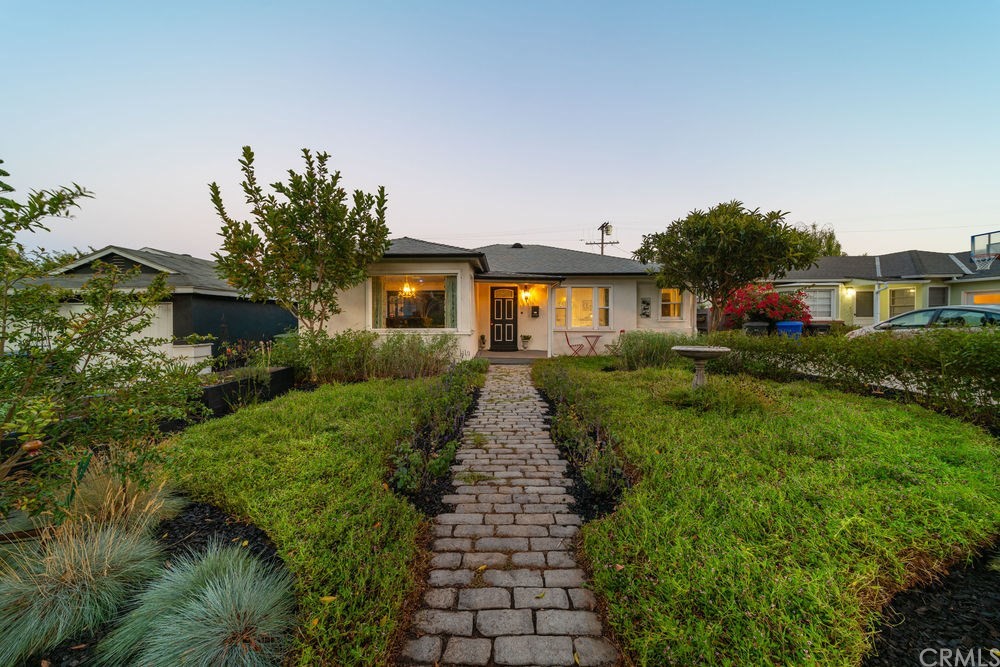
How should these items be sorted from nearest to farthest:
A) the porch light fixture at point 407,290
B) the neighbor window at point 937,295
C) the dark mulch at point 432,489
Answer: the dark mulch at point 432,489 < the porch light fixture at point 407,290 < the neighbor window at point 937,295

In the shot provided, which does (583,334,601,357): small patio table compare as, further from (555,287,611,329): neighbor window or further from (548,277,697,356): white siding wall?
(555,287,611,329): neighbor window

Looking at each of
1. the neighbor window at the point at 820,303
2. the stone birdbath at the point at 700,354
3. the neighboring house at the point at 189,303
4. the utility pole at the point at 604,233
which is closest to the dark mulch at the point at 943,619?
the stone birdbath at the point at 700,354

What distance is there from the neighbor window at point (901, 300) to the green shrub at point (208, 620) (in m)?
27.3

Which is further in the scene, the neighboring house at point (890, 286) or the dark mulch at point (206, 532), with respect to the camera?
the neighboring house at point (890, 286)

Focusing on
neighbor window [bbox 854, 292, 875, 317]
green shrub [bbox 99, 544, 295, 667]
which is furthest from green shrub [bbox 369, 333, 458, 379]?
neighbor window [bbox 854, 292, 875, 317]

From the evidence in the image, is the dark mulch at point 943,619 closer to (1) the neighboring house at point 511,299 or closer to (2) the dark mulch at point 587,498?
(2) the dark mulch at point 587,498

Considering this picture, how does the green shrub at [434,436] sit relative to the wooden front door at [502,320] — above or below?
below

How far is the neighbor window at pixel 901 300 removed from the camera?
1850cm

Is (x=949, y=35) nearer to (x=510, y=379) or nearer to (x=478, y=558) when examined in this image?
(x=510, y=379)

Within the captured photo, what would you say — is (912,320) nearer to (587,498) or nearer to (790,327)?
(790,327)

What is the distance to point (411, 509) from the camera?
9.41 feet

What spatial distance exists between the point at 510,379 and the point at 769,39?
35.4 ft

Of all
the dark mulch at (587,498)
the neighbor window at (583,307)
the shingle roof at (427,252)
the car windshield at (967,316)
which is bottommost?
the dark mulch at (587,498)

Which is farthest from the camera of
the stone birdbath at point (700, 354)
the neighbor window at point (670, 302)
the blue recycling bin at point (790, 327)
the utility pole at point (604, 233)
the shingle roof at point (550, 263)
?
the utility pole at point (604, 233)
